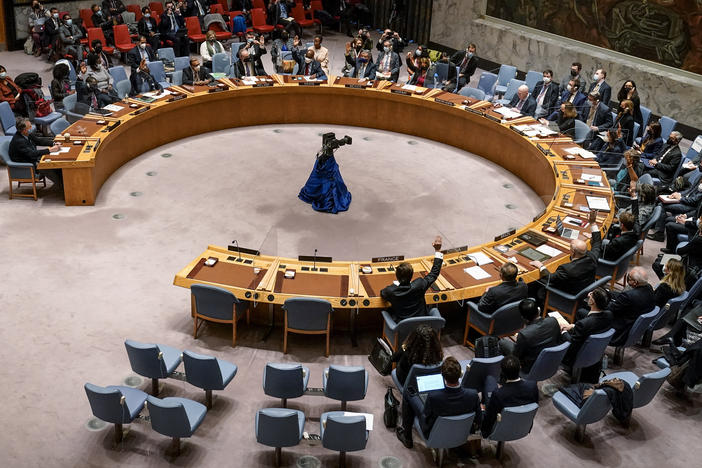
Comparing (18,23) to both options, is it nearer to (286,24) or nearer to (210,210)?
(286,24)

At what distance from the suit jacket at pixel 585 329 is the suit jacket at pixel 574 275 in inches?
33.6

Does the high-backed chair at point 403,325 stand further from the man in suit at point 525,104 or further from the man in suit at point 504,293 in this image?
the man in suit at point 525,104

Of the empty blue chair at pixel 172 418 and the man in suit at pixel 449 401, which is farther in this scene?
the empty blue chair at pixel 172 418

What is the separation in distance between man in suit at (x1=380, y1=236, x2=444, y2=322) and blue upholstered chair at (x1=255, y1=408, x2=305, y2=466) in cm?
181

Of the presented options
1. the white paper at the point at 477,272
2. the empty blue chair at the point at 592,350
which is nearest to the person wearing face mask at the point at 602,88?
the white paper at the point at 477,272

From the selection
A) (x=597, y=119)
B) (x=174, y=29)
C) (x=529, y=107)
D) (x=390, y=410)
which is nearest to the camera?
(x=390, y=410)

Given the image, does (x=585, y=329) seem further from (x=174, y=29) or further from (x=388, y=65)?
(x=174, y=29)

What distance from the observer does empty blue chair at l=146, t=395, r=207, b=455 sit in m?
5.86

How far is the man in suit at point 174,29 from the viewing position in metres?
17.6

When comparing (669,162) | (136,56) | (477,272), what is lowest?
(477,272)

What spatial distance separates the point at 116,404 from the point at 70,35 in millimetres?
13013

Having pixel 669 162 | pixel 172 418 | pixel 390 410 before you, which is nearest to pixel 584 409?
pixel 390 410

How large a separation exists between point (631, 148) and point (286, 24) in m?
10.8

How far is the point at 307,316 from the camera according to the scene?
24.7 ft
